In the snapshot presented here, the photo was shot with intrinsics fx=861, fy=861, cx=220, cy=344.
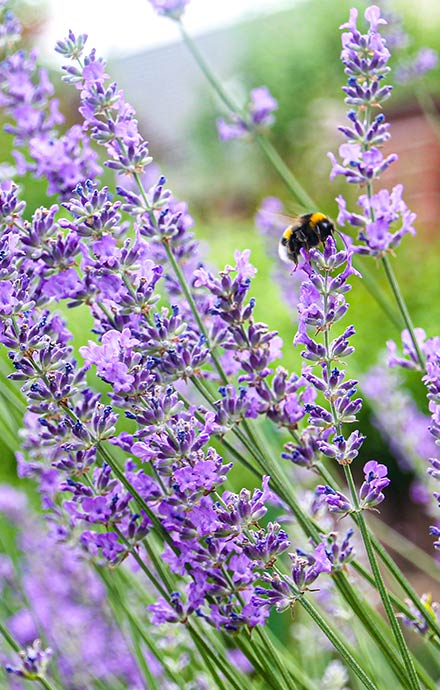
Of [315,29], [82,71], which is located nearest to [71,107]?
[315,29]

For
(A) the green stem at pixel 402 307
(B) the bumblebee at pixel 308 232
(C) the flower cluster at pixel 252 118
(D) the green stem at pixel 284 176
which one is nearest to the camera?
(A) the green stem at pixel 402 307

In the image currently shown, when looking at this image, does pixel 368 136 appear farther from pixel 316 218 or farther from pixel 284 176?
pixel 284 176

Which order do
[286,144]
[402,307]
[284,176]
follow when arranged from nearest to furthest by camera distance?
[402,307], [284,176], [286,144]

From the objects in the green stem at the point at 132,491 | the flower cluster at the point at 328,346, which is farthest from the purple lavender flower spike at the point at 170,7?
the green stem at the point at 132,491

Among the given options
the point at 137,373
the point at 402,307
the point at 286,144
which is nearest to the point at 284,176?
the point at 402,307

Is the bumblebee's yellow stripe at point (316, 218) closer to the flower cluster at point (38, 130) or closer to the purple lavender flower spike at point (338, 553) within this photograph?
the flower cluster at point (38, 130)

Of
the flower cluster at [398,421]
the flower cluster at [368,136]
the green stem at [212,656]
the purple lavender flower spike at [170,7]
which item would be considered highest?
the purple lavender flower spike at [170,7]
